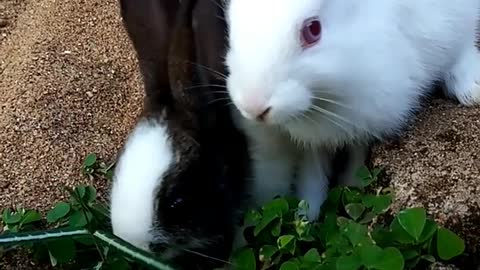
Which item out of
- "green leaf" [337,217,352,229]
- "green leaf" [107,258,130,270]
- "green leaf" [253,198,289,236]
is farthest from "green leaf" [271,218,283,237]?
"green leaf" [107,258,130,270]

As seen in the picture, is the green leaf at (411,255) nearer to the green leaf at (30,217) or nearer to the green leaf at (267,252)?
the green leaf at (267,252)

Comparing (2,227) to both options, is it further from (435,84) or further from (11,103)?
(435,84)

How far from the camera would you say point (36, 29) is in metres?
3.62

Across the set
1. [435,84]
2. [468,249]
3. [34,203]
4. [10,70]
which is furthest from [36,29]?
[468,249]

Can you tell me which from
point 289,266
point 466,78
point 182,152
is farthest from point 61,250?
point 466,78

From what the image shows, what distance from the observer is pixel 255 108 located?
2467 mm

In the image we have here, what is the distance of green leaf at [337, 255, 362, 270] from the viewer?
239 cm

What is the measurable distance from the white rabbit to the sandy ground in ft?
0.38

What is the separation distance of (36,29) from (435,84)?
137 cm

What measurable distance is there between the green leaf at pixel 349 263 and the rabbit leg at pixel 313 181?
595 mm

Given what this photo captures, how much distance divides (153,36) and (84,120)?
47 cm

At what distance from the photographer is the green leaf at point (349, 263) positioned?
94.3 inches

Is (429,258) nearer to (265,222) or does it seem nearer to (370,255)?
(370,255)

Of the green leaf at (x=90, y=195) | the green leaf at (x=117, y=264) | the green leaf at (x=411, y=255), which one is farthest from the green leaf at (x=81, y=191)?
the green leaf at (x=411, y=255)
